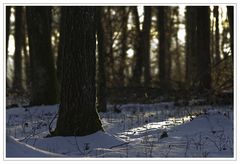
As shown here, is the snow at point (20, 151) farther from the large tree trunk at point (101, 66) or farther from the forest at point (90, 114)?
the large tree trunk at point (101, 66)

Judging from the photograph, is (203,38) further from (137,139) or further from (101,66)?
(137,139)

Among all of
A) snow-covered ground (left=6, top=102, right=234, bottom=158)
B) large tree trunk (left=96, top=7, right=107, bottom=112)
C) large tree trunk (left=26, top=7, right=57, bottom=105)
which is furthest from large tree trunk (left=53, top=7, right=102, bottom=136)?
large tree trunk (left=26, top=7, right=57, bottom=105)

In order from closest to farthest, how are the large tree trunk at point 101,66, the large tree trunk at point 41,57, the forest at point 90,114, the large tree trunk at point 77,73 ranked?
the forest at point 90,114 → the large tree trunk at point 77,73 → the large tree trunk at point 101,66 → the large tree trunk at point 41,57

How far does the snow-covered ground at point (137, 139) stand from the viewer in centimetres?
699

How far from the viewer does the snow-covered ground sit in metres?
6.99

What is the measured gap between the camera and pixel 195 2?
55.0 ft

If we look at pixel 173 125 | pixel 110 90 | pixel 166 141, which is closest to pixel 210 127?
pixel 173 125

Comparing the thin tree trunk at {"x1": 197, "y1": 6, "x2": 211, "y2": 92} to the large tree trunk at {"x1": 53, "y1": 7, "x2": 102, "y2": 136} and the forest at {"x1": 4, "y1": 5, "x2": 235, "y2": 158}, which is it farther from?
the large tree trunk at {"x1": 53, "y1": 7, "x2": 102, "y2": 136}

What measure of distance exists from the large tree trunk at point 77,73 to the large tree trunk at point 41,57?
673 cm

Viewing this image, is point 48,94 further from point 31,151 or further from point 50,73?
point 31,151

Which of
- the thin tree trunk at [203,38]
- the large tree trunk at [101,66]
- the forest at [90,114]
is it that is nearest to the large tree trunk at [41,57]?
the forest at [90,114]

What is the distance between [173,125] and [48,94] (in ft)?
20.5

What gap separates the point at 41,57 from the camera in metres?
15.2

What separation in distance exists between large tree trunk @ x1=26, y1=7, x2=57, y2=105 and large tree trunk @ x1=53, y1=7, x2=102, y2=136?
6.73 meters
